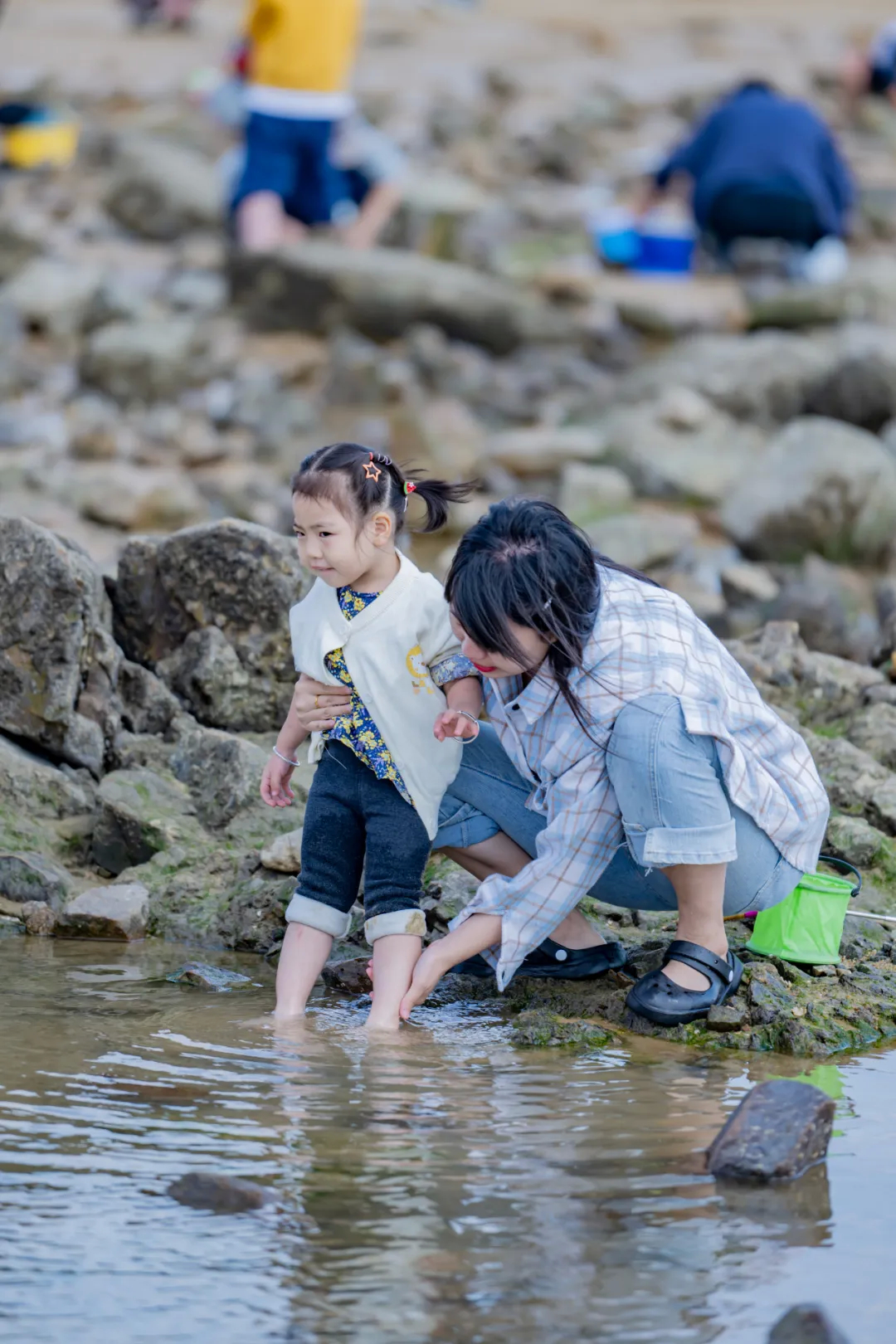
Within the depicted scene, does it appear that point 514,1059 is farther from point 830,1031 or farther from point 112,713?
point 112,713

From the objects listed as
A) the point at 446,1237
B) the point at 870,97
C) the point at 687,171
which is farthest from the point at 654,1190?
the point at 870,97

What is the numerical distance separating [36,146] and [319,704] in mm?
12151

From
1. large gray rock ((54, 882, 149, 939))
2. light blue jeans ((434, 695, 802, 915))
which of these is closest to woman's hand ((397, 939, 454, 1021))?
light blue jeans ((434, 695, 802, 915))

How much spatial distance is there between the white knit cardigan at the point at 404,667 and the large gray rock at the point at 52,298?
24.6 feet

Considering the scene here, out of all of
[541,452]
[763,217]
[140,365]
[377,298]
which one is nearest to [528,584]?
[541,452]

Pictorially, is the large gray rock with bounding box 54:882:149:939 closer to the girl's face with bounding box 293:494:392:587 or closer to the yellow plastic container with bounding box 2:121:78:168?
the girl's face with bounding box 293:494:392:587

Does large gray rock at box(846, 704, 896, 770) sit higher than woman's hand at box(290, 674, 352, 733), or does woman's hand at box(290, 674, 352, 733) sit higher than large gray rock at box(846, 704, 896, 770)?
woman's hand at box(290, 674, 352, 733)

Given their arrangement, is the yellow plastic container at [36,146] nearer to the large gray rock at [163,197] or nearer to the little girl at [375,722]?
the large gray rock at [163,197]

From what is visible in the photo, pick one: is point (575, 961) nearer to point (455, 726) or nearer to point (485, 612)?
point (455, 726)

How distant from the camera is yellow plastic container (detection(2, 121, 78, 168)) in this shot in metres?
14.3

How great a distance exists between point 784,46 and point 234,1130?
74.5 feet

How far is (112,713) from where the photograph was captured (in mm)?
4305

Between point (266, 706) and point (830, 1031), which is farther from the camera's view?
point (266, 706)

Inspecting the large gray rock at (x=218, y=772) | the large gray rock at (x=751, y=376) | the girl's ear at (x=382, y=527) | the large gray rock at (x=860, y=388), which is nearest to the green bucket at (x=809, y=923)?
the girl's ear at (x=382, y=527)
